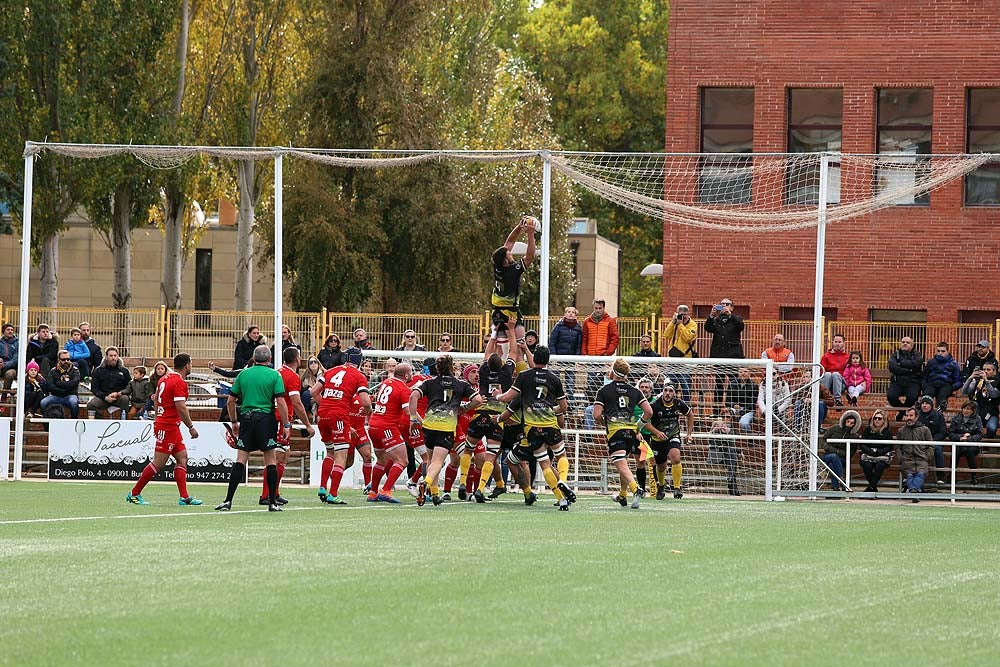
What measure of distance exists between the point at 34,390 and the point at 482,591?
2048 centimetres

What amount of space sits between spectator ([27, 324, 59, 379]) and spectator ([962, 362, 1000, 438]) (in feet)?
55.5

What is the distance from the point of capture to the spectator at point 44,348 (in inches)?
1177

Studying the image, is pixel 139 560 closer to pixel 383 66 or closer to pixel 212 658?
pixel 212 658

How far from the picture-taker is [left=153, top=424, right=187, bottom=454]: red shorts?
19516mm

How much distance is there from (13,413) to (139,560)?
19.5 metres

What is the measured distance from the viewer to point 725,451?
86.3ft

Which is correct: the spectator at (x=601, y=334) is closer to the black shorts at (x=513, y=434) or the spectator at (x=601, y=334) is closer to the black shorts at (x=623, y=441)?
the black shorts at (x=623, y=441)

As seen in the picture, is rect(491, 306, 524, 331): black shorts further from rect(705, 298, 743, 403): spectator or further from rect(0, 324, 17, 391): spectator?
rect(0, 324, 17, 391): spectator

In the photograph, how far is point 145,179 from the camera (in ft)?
139

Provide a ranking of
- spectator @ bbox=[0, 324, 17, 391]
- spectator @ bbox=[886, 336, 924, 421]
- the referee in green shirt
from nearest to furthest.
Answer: the referee in green shirt → spectator @ bbox=[886, 336, 924, 421] → spectator @ bbox=[0, 324, 17, 391]

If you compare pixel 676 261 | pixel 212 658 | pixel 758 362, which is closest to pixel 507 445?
pixel 758 362

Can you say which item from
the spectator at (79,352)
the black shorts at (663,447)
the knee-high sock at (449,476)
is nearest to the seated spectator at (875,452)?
the black shorts at (663,447)

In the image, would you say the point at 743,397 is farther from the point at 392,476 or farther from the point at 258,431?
the point at 258,431

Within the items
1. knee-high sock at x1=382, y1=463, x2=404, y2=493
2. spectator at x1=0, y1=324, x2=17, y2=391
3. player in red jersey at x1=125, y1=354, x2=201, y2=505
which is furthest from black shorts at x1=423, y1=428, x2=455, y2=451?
spectator at x1=0, y1=324, x2=17, y2=391
